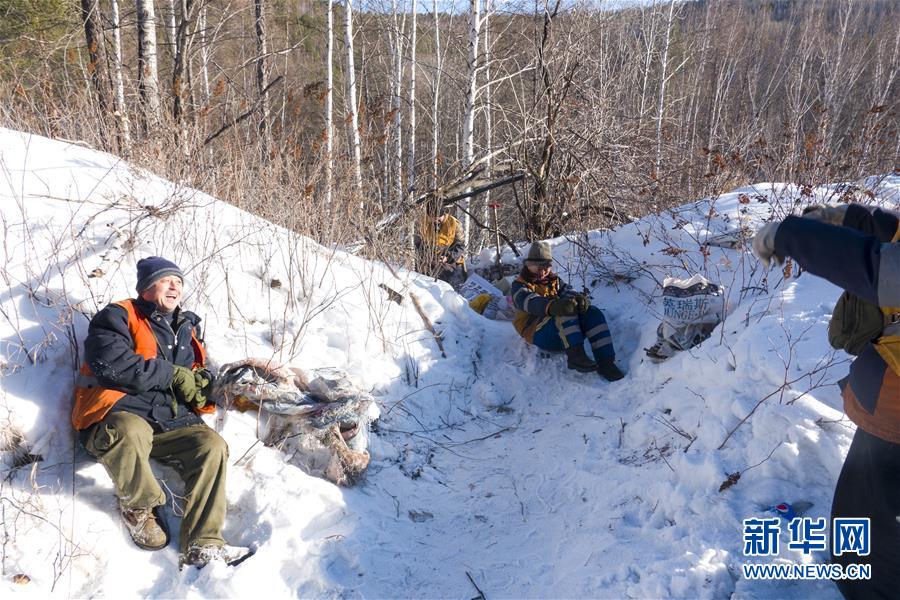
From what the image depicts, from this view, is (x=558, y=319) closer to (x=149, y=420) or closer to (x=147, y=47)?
(x=149, y=420)

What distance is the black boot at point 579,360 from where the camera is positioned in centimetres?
441

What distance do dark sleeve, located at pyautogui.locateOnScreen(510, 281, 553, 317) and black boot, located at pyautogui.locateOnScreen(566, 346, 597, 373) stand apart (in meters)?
0.36

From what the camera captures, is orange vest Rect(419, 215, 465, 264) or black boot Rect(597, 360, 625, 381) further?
orange vest Rect(419, 215, 465, 264)

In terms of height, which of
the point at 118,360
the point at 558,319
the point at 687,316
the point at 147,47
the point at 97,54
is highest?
the point at 147,47

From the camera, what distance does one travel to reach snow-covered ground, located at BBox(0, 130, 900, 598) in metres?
2.43

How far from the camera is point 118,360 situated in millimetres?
2562

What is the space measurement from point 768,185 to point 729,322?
3.03 m

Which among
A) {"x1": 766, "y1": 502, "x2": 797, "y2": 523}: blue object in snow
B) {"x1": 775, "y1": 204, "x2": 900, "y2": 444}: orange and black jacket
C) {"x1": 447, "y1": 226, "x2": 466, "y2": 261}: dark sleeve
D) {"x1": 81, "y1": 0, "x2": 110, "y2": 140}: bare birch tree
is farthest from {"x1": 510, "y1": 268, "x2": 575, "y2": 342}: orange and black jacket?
{"x1": 81, "y1": 0, "x2": 110, "y2": 140}: bare birch tree

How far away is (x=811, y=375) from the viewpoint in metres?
2.94

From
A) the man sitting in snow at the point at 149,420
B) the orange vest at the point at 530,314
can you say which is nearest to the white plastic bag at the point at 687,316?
the orange vest at the point at 530,314

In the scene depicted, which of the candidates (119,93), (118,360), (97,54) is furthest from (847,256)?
(97,54)

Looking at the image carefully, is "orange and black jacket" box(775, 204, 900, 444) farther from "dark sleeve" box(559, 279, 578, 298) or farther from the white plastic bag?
"dark sleeve" box(559, 279, 578, 298)

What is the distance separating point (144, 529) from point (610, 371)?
314 cm

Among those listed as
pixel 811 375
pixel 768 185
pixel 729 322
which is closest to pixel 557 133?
pixel 768 185
